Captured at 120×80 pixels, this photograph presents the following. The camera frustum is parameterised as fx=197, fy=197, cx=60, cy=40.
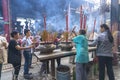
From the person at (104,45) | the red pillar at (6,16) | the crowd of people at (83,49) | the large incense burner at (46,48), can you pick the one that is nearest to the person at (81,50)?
the crowd of people at (83,49)

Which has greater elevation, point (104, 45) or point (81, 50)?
point (104, 45)

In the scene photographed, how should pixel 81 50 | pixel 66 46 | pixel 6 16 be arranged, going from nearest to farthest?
pixel 81 50, pixel 66 46, pixel 6 16

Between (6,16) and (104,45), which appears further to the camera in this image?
(6,16)

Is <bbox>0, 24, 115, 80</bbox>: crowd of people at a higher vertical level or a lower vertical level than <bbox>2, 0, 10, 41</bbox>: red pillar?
lower

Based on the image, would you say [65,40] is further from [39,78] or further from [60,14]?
[60,14]

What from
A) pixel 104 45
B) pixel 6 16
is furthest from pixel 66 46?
pixel 6 16

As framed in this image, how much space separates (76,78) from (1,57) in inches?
81.0

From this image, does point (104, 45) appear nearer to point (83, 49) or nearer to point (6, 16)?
point (83, 49)

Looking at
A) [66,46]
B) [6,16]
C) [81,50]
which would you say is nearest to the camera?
[81,50]

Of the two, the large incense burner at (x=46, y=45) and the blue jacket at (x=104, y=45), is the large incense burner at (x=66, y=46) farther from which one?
the blue jacket at (x=104, y=45)

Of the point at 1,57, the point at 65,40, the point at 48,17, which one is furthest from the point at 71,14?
the point at 1,57

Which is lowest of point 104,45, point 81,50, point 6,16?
point 81,50

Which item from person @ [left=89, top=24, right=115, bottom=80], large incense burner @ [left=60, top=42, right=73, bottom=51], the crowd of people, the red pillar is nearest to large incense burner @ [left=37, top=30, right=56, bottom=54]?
the crowd of people

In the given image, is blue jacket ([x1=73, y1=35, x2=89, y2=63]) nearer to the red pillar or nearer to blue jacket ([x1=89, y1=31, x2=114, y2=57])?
blue jacket ([x1=89, y1=31, x2=114, y2=57])
